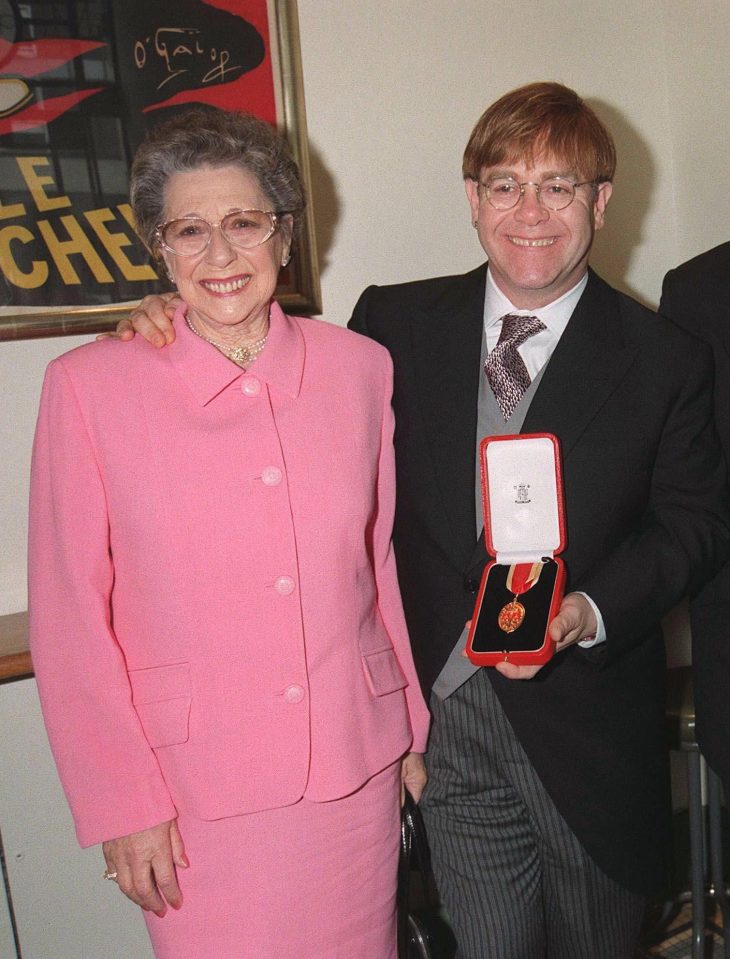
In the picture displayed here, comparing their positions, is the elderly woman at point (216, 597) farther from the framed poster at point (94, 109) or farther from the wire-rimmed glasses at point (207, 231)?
the framed poster at point (94, 109)

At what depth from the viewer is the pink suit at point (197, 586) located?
151cm

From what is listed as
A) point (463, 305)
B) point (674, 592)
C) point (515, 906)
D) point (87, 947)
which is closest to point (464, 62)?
point (463, 305)

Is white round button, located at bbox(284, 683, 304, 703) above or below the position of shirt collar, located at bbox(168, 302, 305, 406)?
below

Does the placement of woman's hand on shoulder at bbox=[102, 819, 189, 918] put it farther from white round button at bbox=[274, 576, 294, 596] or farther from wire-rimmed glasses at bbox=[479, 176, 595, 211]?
wire-rimmed glasses at bbox=[479, 176, 595, 211]

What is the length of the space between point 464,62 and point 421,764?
194 centimetres

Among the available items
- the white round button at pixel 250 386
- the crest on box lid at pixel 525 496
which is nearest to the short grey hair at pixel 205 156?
the white round button at pixel 250 386

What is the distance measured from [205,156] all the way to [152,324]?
0.88 ft

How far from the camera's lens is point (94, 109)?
7.80ft

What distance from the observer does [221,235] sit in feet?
5.26

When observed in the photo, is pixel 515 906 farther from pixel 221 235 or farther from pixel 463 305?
pixel 221 235

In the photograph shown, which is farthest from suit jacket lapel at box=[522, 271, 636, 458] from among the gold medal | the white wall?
the white wall

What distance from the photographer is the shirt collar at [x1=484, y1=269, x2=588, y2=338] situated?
1.94 meters

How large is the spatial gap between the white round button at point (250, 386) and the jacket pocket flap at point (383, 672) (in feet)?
1.50

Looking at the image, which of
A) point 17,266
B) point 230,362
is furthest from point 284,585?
point 17,266
